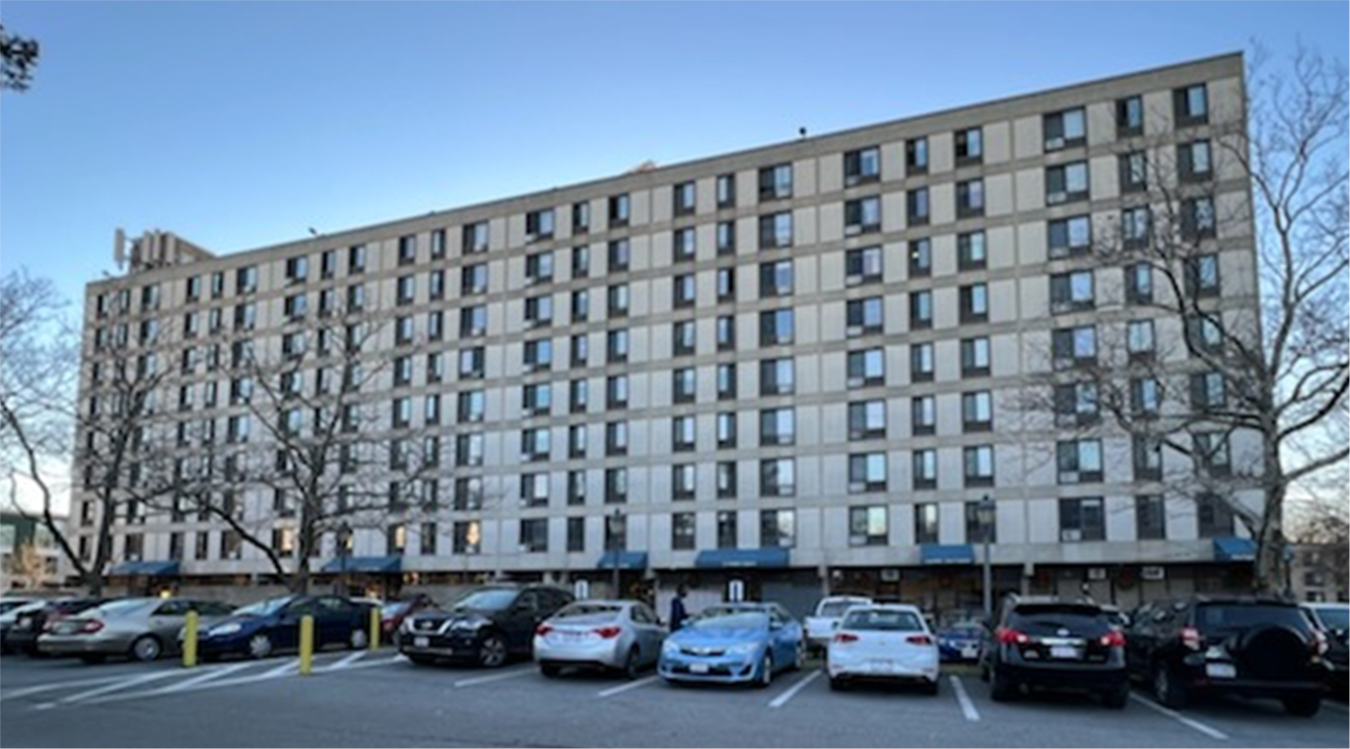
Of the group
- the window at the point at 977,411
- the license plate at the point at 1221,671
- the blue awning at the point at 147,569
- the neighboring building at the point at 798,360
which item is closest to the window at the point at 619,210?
the neighboring building at the point at 798,360

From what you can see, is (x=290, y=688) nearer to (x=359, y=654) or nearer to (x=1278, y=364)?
(x=359, y=654)

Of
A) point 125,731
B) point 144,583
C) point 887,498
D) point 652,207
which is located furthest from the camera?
point 144,583

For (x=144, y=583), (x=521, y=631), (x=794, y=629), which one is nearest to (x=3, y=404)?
(x=521, y=631)

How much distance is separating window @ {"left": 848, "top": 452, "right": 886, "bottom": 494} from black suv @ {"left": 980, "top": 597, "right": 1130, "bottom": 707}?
39060 millimetres

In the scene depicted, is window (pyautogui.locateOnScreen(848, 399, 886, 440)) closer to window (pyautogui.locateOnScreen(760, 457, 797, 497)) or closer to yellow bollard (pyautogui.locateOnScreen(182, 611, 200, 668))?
window (pyautogui.locateOnScreen(760, 457, 797, 497))

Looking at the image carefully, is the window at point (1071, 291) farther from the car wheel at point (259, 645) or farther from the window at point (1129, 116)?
the car wheel at point (259, 645)

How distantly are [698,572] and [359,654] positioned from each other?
36.5 metres

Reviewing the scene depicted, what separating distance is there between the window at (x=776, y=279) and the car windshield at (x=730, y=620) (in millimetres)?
40046

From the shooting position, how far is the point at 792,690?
17.8 m

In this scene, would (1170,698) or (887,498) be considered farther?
(887,498)

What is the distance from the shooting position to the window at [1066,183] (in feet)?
175

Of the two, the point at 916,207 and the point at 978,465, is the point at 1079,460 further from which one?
the point at 916,207

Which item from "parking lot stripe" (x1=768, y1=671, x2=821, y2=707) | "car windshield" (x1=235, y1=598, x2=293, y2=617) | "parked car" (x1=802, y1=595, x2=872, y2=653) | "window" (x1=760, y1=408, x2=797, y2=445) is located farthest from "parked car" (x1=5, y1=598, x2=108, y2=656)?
"window" (x1=760, y1=408, x2=797, y2=445)

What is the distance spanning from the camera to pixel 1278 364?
2362cm
